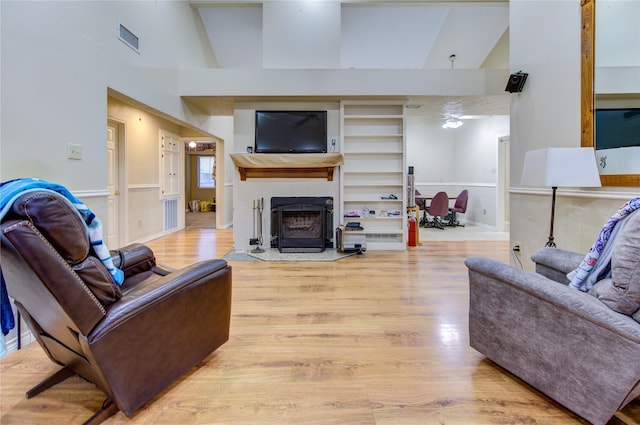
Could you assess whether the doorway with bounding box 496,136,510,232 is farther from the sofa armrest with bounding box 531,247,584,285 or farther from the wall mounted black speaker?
the sofa armrest with bounding box 531,247,584,285

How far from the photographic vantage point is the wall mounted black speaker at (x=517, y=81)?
2818 millimetres

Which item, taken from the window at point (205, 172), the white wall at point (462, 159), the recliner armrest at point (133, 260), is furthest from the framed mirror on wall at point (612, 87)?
the window at point (205, 172)

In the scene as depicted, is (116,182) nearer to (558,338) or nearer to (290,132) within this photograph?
(290,132)

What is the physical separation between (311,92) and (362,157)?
4.33 feet

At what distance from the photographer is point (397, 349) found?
1.88 meters

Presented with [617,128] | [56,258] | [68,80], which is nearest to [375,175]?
[617,128]

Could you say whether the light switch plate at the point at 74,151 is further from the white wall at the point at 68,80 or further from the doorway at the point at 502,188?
the doorway at the point at 502,188

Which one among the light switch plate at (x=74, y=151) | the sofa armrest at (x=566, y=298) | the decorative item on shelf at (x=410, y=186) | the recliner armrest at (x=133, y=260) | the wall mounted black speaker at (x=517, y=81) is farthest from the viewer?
the decorative item on shelf at (x=410, y=186)

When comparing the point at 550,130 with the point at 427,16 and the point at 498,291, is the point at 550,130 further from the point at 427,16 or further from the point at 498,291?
the point at 427,16

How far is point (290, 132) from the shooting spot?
4.54 metres

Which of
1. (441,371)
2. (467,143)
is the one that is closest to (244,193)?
(441,371)

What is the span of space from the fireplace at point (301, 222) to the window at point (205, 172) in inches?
337

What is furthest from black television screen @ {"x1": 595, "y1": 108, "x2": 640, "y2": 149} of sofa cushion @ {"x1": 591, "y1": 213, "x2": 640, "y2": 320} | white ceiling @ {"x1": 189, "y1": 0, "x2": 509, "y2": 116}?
white ceiling @ {"x1": 189, "y1": 0, "x2": 509, "y2": 116}

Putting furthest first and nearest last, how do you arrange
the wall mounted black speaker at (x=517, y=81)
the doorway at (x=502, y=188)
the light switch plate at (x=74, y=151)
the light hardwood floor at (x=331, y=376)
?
the doorway at (x=502, y=188), the wall mounted black speaker at (x=517, y=81), the light switch plate at (x=74, y=151), the light hardwood floor at (x=331, y=376)
